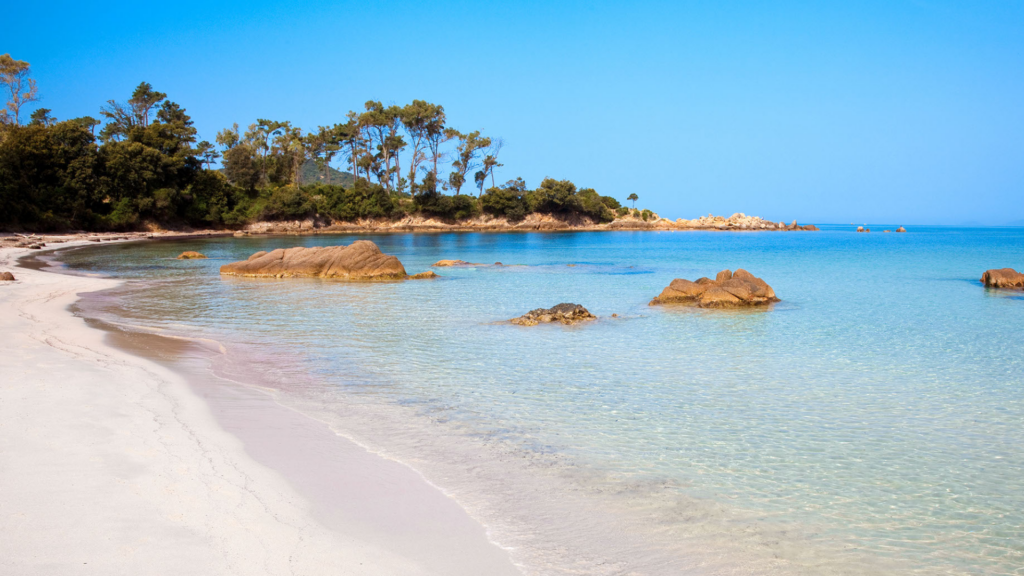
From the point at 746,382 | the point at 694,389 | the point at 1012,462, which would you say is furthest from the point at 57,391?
the point at 1012,462

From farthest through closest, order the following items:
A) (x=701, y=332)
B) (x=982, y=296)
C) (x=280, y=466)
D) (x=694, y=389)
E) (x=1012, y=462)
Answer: (x=982, y=296), (x=701, y=332), (x=694, y=389), (x=1012, y=462), (x=280, y=466)

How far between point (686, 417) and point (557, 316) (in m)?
7.44

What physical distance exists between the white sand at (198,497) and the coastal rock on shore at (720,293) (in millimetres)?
13275

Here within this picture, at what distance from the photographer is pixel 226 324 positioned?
48.2ft

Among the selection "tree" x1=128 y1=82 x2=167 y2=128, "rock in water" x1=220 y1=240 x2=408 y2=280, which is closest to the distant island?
"tree" x1=128 y1=82 x2=167 y2=128

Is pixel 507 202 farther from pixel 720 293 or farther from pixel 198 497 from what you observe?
pixel 198 497

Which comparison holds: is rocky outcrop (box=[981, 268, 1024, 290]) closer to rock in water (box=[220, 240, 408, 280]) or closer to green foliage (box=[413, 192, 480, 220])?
rock in water (box=[220, 240, 408, 280])

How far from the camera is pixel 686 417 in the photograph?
7.80 meters

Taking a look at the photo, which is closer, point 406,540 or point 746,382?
point 406,540

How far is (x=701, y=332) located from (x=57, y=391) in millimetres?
11606

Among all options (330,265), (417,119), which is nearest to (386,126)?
(417,119)

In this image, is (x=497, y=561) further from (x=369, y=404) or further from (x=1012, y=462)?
(x=1012, y=462)

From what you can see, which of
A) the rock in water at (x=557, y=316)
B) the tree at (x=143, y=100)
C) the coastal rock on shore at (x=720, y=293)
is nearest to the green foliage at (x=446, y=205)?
the tree at (x=143, y=100)

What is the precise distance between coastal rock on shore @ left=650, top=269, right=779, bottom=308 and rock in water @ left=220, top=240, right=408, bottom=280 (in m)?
12.3
